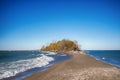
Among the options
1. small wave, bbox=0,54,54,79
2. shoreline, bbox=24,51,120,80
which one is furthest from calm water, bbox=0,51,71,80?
shoreline, bbox=24,51,120,80

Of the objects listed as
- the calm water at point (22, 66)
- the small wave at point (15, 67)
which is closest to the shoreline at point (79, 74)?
the calm water at point (22, 66)

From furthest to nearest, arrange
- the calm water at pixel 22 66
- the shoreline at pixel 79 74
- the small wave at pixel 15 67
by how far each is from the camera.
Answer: the small wave at pixel 15 67, the calm water at pixel 22 66, the shoreline at pixel 79 74

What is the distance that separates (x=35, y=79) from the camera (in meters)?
13.4

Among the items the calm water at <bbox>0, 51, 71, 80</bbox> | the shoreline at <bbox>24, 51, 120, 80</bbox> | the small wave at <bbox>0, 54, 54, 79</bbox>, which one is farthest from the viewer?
the small wave at <bbox>0, 54, 54, 79</bbox>

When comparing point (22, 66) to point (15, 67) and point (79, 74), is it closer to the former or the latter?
point (15, 67)

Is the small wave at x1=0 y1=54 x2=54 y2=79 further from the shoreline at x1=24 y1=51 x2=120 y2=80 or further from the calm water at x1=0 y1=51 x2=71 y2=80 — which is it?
the shoreline at x1=24 y1=51 x2=120 y2=80

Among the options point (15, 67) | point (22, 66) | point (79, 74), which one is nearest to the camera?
point (79, 74)

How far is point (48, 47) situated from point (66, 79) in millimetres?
155435

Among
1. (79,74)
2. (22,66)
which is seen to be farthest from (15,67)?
(79,74)

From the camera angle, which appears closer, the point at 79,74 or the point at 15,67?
the point at 79,74

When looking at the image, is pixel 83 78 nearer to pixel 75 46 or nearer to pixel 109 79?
pixel 109 79

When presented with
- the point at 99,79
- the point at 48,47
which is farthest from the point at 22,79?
the point at 48,47

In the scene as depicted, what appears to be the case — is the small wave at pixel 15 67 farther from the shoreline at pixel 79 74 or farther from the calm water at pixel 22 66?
the shoreline at pixel 79 74

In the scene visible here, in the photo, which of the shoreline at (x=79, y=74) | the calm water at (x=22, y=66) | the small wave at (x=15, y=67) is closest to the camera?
the shoreline at (x=79, y=74)
